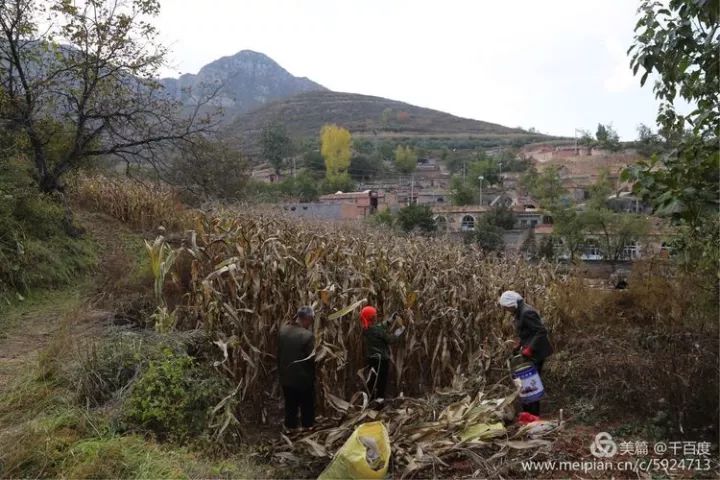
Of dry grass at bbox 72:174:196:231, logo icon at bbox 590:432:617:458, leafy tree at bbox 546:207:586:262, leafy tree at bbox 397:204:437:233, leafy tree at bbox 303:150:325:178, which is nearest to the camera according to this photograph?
logo icon at bbox 590:432:617:458

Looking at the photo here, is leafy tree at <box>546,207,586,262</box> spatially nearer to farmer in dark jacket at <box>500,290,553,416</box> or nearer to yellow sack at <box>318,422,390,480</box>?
farmer in dark jacket at <box>500,290,553,416</box>

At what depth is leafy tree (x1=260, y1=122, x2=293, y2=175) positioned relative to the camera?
223 feet

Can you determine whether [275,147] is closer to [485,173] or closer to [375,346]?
[485,173]

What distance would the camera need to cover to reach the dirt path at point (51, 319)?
556 cm

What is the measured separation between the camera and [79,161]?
11242 millimetres

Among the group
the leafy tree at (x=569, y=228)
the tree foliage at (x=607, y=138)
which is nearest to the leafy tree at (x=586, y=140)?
the tree foliage at (x=607, y=138)

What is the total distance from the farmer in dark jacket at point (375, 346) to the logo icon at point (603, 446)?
1.98m

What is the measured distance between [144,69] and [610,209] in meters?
33.6

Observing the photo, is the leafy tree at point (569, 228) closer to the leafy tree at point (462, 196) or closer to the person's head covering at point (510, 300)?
the leafy tree at point (462, 196)

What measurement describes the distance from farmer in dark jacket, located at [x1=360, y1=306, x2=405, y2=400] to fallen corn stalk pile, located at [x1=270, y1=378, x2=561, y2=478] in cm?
49

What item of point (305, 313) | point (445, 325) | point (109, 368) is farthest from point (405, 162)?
point (109, 368)

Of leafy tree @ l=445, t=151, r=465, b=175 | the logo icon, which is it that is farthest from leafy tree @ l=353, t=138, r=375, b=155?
the logo icon

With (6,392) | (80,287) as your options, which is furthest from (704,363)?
(80,287)

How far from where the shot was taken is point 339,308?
18.3 ft
